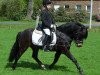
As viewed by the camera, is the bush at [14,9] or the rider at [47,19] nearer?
the rider at [47,19]

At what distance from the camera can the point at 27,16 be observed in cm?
5619

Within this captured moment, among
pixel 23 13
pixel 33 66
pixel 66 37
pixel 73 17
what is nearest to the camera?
pixel 66 37

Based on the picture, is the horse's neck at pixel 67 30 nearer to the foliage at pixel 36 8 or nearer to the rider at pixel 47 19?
the rider at pixel 47 19

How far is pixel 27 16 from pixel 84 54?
39.1 metres

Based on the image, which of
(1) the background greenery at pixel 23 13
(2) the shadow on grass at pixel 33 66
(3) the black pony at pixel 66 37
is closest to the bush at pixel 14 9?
(1) the background greenery at pixel 23 13

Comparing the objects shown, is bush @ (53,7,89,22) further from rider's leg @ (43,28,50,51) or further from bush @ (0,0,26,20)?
rider's leg @ (43,28,50,51)

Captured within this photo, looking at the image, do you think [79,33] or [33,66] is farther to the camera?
[33,66]

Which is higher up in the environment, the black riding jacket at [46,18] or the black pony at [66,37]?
the black riding jacket at [46,18]

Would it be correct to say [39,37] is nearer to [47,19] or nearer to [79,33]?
[47,19]

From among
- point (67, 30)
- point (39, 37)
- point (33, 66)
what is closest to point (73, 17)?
point (33, 66)

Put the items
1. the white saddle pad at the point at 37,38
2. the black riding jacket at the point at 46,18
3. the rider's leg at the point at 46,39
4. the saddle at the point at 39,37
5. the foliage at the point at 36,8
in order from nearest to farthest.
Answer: the black riding jacket at the point at 46,18 → the rider's leg at the point at 46,39 → the saddle at the point at 39,37 → the white saddle pad at the point at 37,38 → the foliage at the point at 36,8

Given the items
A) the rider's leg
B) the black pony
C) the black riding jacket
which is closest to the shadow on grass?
the black pony

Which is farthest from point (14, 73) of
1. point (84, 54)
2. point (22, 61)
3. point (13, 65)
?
point (84, 54)

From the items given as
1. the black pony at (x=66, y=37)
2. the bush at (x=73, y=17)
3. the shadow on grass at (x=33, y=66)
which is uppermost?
the black pony at (x=66, y=37)
